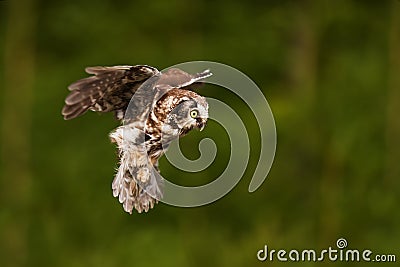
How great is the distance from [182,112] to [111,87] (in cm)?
5

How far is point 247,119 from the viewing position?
1340 mm

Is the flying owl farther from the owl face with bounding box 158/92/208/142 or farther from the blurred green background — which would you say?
the blurred green background

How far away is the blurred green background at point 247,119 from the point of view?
4.75 ft

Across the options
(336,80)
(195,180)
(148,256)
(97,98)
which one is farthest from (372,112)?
(97,98)

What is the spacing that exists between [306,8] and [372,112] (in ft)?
0.90

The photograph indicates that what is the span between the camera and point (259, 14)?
1683 mm

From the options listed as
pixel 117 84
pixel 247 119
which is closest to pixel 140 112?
pixel 117 84

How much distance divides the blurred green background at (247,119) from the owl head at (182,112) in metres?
1.02

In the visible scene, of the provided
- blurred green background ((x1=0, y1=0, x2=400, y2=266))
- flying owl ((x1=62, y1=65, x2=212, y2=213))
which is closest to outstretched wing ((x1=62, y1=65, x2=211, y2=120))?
flying owl ((x1=62, y1=65, x2=212, y2=213))

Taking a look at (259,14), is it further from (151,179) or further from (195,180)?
(151,179)

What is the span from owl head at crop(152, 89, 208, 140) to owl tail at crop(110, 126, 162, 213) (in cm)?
1

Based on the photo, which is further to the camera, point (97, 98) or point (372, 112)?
point (372, 112)

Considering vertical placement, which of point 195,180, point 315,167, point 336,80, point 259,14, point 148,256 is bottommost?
point 148,256

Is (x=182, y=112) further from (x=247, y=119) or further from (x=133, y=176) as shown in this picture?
(x=247, y=119)
